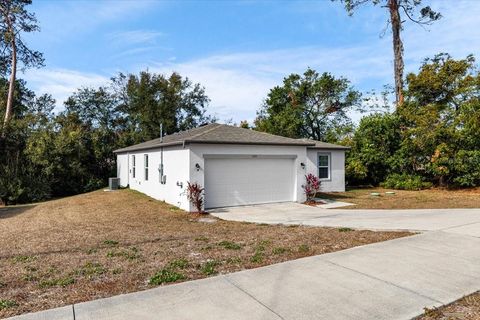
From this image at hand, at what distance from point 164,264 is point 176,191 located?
7.40 m

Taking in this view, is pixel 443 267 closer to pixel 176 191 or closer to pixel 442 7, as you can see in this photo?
pixel 176 191

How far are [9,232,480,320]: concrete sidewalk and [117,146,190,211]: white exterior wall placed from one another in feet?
23.8

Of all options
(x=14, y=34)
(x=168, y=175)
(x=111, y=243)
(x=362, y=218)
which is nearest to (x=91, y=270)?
(x=111, y=243)

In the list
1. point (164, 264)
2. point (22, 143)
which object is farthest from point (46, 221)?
point (22, 143)

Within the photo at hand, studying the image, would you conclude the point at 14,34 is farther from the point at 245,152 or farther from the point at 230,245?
the point at 230,245

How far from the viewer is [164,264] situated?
530 centimetres

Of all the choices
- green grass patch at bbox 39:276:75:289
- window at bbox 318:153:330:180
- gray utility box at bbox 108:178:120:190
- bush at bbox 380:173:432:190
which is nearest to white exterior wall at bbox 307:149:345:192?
window at bbox 318:153:330:180

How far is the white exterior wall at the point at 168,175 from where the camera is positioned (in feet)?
39.1

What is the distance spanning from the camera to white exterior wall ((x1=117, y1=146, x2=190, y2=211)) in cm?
1191

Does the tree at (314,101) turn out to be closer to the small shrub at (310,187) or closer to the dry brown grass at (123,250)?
the small shrub at (310,187)

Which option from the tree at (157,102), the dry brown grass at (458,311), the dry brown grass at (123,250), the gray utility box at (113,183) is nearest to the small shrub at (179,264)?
the dry brown grass at (123,250)

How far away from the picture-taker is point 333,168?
1797cm

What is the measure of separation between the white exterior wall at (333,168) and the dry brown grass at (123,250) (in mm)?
8699

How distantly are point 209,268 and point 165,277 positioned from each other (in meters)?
0.70
